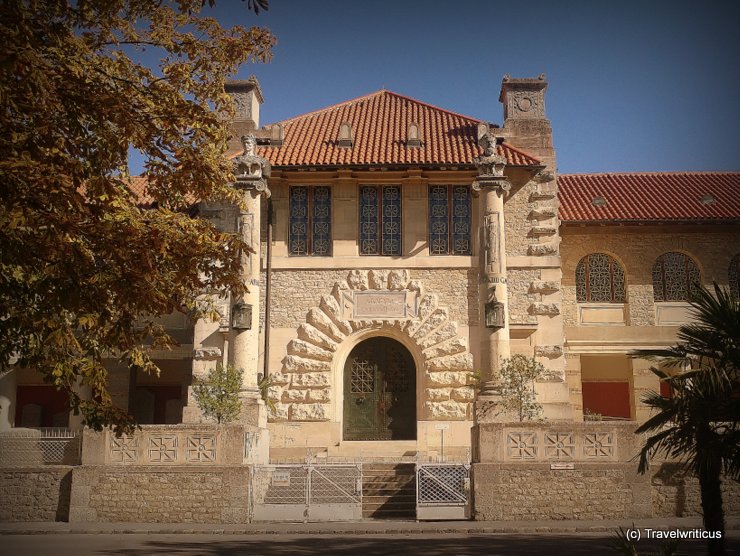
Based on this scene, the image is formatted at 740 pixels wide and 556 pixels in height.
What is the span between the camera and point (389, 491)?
58.2ft

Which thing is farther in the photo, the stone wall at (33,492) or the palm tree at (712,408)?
the stone wall at (33,492)

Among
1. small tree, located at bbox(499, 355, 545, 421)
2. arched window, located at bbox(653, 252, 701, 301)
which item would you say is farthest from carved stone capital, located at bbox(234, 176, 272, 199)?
arched window, located at bbox(653, 252, 701, 301)

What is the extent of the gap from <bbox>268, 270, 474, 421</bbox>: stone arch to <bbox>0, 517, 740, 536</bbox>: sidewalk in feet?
18.3

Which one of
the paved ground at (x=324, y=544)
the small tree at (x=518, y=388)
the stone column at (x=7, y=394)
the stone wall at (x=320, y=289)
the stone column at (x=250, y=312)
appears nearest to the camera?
the paved ground at (x=324, y=544)

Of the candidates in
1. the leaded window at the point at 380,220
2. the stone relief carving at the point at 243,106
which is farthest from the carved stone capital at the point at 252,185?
the stone relief carving at the point at 243,106

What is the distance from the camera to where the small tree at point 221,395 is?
59.2 feet

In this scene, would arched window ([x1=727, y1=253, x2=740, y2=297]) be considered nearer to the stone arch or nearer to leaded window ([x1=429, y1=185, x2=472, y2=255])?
leaded window ([x1=429, y1=185, x2=472, y2=255])

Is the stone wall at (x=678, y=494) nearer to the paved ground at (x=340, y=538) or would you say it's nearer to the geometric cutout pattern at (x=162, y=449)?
the paved ground at (x=340, y=538)

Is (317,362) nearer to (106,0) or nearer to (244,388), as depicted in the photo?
(244,388)

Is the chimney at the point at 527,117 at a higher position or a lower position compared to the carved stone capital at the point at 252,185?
higher

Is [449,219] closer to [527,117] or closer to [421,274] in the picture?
[421,274]

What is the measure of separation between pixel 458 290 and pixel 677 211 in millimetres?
8831

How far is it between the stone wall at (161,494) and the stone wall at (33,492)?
532 mm

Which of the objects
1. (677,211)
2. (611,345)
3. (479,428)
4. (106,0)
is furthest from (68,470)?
(677,211)
